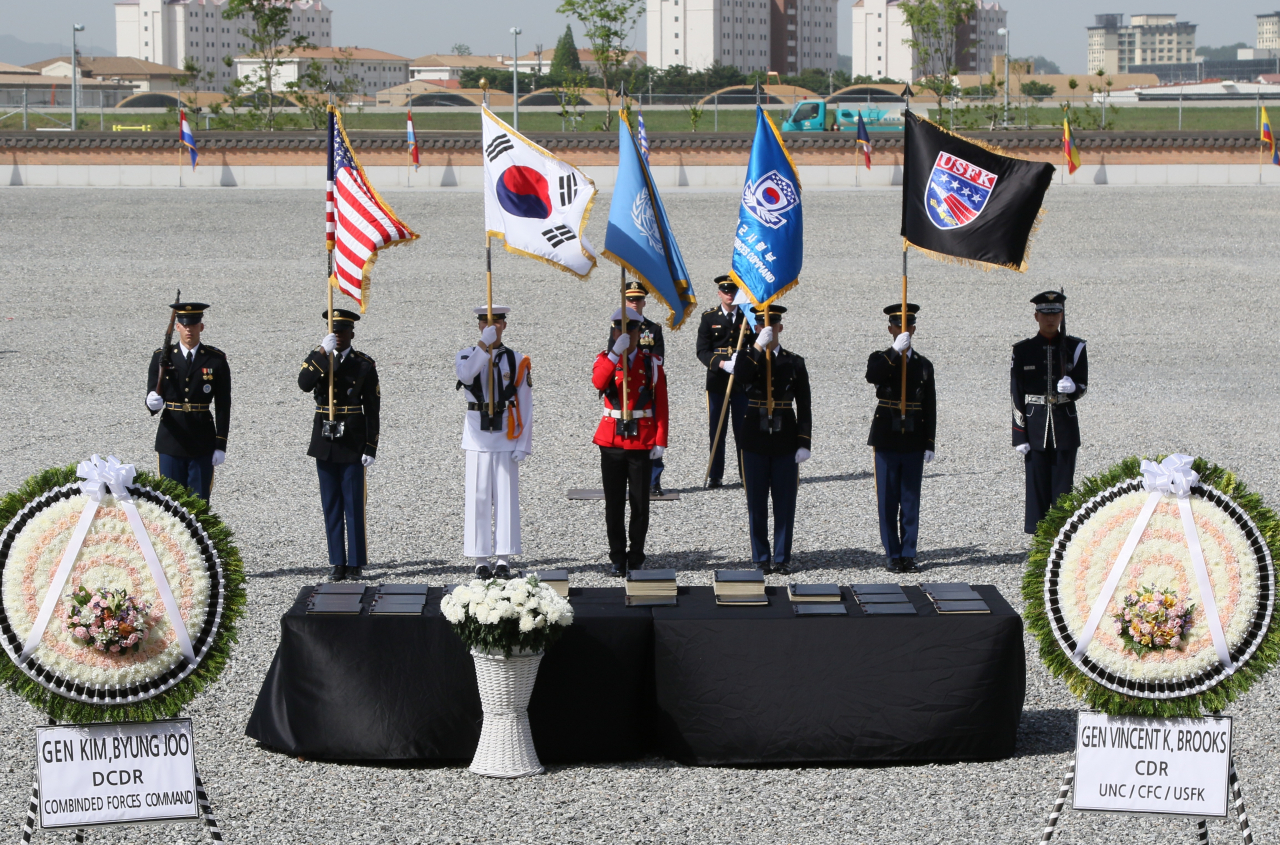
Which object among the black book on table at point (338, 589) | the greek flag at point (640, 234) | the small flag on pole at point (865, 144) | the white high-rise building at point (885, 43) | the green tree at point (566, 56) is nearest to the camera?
the black book on table at point (338, 589)

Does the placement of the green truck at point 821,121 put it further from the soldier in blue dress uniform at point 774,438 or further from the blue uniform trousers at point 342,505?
the blue uniform trousers at point 342,505

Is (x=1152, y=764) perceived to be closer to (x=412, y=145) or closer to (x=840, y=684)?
(x=840, y=684)

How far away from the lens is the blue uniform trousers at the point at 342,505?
347 inches

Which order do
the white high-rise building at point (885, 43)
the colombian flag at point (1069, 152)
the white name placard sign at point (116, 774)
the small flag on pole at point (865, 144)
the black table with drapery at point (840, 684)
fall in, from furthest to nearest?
the white high-rise building at point (885, 43) < the small flag on pole at point (865, 144) < the colombian flag at point (1069, 152) < the black table with drapery at point (840, 684) < the white name placard sign at point (116, 774)

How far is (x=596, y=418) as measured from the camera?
45.9 feet

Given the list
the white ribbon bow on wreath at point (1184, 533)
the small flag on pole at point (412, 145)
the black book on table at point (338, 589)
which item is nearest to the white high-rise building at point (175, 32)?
the small flag on pole at point (412, 145)

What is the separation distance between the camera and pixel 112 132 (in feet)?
130

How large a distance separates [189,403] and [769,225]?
12.9ft

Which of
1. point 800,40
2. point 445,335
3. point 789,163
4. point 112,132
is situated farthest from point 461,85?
point 789,163

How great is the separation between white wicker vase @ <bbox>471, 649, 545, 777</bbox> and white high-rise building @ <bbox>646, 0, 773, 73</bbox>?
121 metres

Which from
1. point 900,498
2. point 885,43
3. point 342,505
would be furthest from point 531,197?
point 885,43

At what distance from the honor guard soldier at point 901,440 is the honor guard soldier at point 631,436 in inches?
57.9

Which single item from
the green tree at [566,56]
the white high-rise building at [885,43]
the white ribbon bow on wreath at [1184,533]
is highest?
the white high-rise building at [885,43]

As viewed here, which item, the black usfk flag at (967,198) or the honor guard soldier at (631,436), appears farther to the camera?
the honor guard soldier at (631,436)
